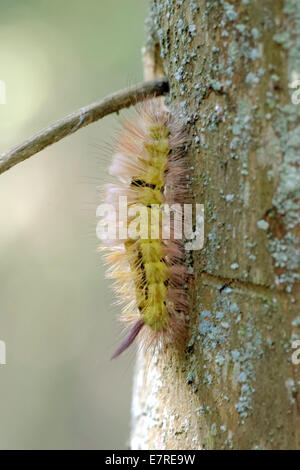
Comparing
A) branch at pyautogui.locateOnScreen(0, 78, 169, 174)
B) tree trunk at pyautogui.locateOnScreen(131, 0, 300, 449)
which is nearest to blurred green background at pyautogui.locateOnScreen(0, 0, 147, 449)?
branch at pyautogui.locateOnScreen(0, 78, 169, 174)

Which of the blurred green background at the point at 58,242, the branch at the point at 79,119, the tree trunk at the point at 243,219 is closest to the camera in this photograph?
the tree trunk at the point at 243,219

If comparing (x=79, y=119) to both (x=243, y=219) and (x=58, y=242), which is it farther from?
(x=58, y=242)

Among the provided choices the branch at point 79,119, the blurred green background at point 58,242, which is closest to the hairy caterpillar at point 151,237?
the branch at point 79,119

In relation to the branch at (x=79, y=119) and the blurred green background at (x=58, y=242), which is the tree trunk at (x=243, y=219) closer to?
the branch at (x=79, y=119)

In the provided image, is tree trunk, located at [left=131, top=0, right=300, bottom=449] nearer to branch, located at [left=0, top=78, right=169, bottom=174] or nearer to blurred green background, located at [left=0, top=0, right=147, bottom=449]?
branch, located at [left=0, top=78, right=169, bottom=174]

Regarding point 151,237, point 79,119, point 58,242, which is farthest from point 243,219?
point 58,242
